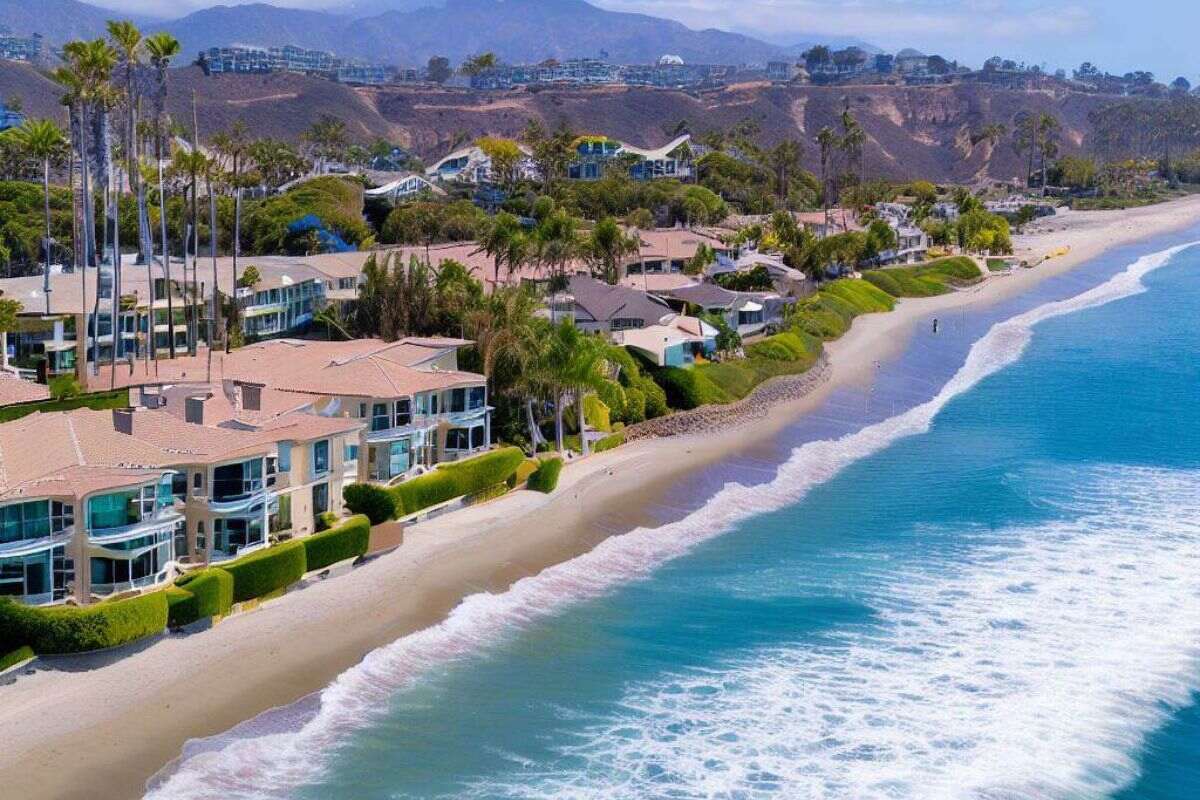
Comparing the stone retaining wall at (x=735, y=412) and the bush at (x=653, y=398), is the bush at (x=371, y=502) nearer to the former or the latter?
the stone retaining wall at (x=735, y=412)

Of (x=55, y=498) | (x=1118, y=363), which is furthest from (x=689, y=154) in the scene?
(x=55, y=498)

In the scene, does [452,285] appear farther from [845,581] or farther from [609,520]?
[845,581]

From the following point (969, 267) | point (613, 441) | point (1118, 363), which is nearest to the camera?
point (613, 441)

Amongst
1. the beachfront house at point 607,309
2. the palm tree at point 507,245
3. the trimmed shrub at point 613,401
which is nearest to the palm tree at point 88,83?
the trimmed shrub at point 613,401

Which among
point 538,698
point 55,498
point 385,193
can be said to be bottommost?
point 538,698

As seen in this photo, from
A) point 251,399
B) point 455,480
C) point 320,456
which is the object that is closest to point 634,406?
point 455,480

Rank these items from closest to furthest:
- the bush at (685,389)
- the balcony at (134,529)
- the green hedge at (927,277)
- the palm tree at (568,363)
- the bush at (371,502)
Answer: the balcony at (134,529), the bush at (371,502), the palm tree at (568,363), the bush at (685,389), the green hedge at (927,277)
